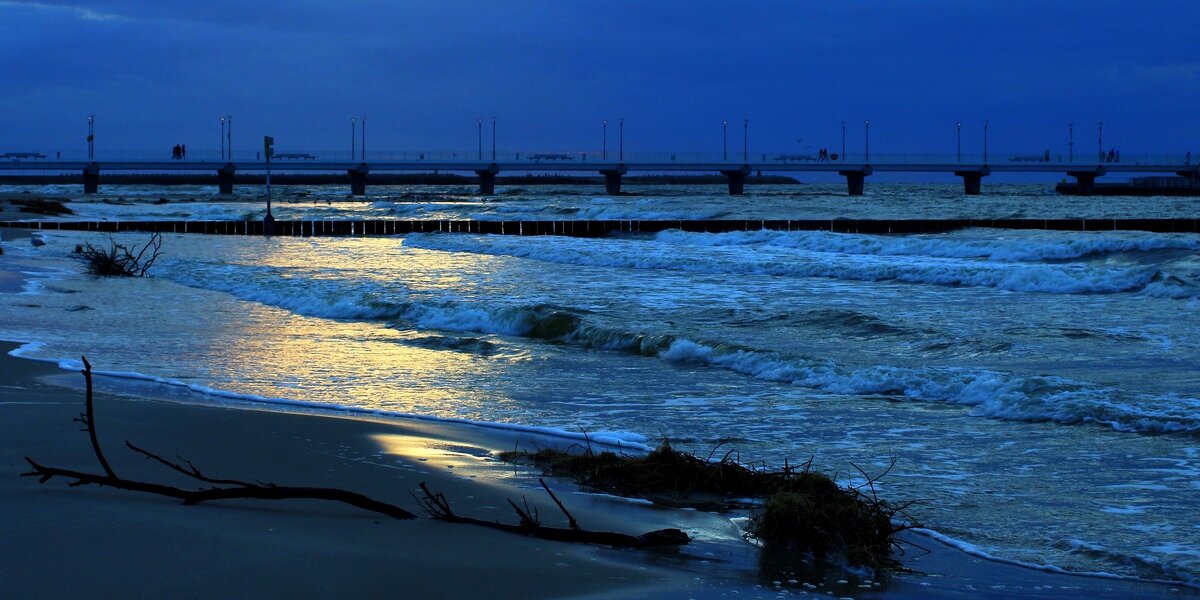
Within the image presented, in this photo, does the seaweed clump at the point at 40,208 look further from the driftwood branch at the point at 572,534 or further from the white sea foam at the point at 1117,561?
the white sea foam at the point at 1117,561

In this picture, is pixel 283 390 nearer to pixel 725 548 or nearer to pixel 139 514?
pixel 139 514

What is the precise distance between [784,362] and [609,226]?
40.0 metres

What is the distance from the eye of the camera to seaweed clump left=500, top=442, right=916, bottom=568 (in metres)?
5.13

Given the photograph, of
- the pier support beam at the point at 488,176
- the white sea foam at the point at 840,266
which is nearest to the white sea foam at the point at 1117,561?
the white sea foam at the point at 840,266

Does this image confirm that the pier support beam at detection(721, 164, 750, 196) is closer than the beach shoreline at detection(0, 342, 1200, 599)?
No

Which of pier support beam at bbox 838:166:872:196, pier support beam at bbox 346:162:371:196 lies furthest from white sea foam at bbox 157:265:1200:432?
pier support beam at bbox 838:166:872:196

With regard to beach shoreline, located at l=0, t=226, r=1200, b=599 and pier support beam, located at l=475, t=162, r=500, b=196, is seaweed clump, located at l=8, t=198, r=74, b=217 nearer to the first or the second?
beach shoreline, located at l=0, t=226, r=1200, b=599

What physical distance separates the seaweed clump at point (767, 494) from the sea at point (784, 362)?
534 mm

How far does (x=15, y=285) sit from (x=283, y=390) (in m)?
11.6

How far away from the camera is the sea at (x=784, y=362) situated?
21.7ft

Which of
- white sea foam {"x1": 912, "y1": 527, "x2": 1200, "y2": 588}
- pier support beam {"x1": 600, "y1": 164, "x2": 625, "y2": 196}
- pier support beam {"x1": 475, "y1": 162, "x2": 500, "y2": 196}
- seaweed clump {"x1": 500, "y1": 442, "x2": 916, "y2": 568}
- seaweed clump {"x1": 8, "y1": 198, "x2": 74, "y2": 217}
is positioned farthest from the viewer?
pier support beam {"x1": 600, "y1": 164, "x2": 625, "y2": 196}

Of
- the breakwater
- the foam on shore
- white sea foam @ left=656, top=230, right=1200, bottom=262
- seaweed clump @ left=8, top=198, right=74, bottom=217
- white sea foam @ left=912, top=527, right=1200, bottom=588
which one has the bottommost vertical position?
white sea foam @ left=912, top=527, right=1200, bottom=588

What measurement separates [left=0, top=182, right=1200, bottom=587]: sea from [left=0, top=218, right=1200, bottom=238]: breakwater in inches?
757

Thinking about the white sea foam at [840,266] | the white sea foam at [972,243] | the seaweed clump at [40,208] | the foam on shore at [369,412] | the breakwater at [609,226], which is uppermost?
the seaweed clump at [40,208]
